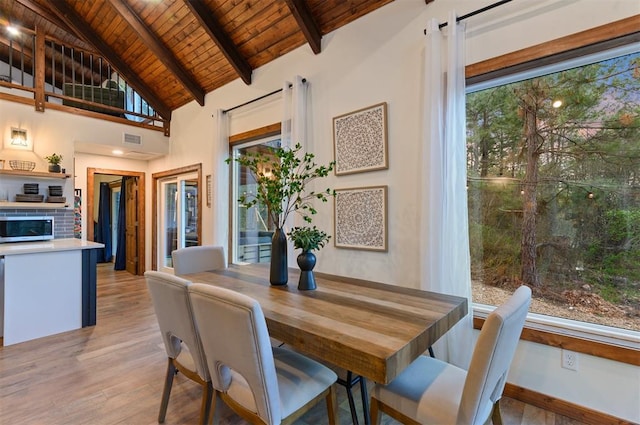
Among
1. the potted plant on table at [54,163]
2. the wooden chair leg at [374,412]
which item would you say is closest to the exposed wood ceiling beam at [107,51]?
the potted plant on table at [54,163]

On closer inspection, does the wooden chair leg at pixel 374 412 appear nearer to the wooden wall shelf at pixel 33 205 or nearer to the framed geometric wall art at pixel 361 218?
the framed geometric wall art at pixel 361 218

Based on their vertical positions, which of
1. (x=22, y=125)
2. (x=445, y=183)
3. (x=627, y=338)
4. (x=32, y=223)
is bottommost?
(x=627, y=338)

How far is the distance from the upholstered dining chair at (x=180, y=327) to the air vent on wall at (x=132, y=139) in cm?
444

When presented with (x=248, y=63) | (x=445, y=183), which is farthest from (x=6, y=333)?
(x=445, y=183)

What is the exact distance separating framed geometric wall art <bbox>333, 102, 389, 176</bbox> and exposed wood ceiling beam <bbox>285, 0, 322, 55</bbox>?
889 millimetres

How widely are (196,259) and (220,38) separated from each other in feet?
8.80

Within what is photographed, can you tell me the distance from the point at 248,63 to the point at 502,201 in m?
3.43

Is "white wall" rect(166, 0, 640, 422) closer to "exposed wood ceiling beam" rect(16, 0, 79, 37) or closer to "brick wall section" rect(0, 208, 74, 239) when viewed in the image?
"brick wall section" rect(0, 208, 74, 239)

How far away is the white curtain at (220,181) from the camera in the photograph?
424cm

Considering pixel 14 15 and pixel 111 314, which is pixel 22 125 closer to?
pixel 14 15

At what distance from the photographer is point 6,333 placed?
9.78ft

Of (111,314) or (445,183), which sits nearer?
(445,183)

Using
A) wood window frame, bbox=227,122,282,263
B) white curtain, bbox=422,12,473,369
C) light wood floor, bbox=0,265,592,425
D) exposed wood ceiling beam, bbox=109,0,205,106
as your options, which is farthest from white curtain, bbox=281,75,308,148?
light wood floor, bbox=0,265,592,425

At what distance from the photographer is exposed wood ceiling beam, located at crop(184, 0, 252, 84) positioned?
3408mm
